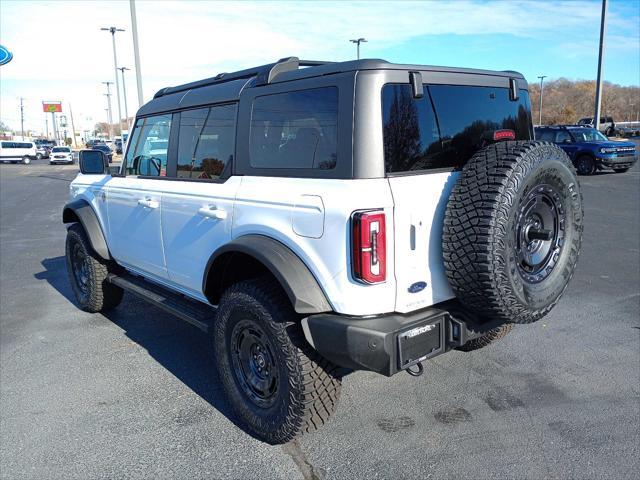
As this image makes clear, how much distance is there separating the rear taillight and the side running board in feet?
4.72

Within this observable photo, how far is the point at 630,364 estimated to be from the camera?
398 centimetres

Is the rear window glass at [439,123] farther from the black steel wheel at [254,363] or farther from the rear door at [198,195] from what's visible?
the black steel wheel at [254,363]

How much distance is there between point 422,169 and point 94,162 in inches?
141

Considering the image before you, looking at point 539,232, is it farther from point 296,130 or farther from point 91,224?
point 91,224

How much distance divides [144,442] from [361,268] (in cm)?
174

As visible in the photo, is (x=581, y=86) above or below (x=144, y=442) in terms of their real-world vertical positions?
above

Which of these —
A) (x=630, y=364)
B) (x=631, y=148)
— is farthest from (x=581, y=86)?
(x=630, y=364)

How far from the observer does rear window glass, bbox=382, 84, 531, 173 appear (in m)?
2.70

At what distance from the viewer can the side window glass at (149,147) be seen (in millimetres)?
4160

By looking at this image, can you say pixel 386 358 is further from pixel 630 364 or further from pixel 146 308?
pixel 146 308

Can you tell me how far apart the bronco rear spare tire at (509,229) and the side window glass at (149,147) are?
2.44 metres

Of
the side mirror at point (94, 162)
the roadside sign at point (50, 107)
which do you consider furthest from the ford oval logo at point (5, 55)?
the roadside sign at point (50, 107)

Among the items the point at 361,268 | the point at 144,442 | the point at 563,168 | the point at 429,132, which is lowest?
the point at 144,442

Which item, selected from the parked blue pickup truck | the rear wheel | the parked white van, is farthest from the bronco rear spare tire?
the parked white van
